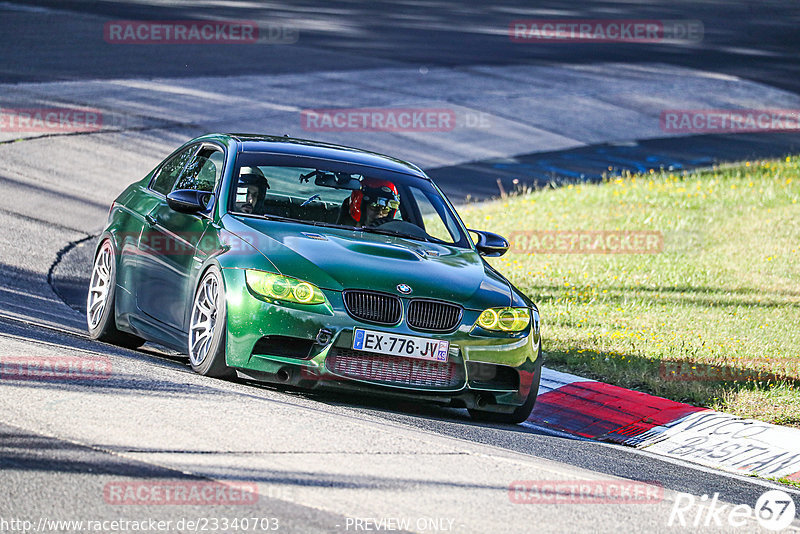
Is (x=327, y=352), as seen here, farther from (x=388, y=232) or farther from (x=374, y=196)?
(x=374, y=196)

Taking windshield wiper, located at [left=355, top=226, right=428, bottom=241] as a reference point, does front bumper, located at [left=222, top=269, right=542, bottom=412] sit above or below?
below

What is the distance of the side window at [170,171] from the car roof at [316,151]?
0.35 metres

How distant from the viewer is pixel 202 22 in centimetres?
3259

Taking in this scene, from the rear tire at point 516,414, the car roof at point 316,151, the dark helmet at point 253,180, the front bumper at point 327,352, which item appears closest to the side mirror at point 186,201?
the dark helmet at point 253,180

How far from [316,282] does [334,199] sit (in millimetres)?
1400

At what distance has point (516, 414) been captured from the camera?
25.9 feet

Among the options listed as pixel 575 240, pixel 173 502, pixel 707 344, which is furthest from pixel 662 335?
pixel 173 502

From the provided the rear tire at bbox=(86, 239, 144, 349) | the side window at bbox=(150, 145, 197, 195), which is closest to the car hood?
the side window at bbox=(150, 145, 197, 195)

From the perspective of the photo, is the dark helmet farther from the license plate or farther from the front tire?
the license plate

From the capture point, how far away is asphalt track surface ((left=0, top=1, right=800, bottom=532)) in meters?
5.30

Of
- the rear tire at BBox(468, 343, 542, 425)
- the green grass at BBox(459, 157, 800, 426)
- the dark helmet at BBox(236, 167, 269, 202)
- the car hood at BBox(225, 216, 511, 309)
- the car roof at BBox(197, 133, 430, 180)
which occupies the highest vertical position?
the car roof at BBox(197, 133, 430, 180)

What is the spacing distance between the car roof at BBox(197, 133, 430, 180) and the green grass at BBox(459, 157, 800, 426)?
89.7 inches

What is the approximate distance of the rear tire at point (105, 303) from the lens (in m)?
8.98

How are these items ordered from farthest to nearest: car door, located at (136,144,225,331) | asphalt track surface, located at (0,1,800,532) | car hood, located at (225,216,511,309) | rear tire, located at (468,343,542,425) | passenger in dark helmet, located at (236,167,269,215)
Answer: passenger in dark helmet, located at (236,167,269,215)
car door, located at (136,144,225,331)
rear tire, located at (468,343,542,425)
car hood, located at (225,216,511,309)
asphalt track surface, located at (0,1,800,532)
